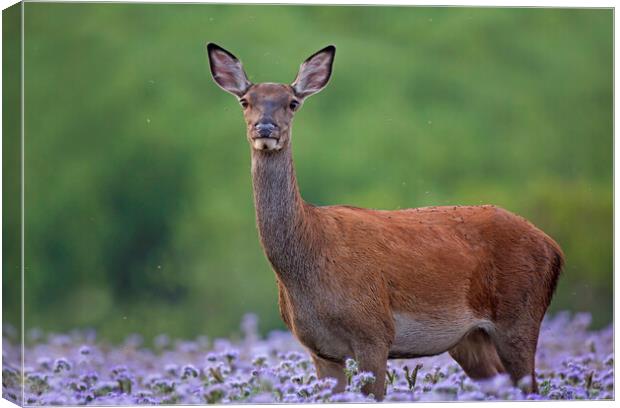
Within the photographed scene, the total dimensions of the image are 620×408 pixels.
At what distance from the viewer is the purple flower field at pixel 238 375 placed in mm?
13625

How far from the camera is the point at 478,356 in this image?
1426 cm

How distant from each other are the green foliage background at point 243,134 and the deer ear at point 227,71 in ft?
2.28

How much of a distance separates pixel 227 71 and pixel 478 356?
10.5 feet

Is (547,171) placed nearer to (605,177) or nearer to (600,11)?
(605,177)

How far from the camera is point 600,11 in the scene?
14438 mm

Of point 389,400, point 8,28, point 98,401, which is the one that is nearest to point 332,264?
point 389,400

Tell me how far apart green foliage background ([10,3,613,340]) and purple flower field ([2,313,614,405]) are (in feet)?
0.84

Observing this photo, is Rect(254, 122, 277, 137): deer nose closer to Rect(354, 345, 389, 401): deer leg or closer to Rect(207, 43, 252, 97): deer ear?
Rect(207, 43, 252, 97): deer ear

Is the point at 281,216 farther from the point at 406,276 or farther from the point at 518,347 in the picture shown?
the point at 518,347

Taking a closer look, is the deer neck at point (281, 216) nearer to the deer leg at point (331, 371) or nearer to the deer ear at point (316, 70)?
the deer ear at point (316, 70)

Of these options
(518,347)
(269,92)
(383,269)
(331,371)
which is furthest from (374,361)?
(269,92)

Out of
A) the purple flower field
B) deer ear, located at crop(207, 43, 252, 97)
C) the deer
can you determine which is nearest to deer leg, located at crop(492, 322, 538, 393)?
the deer

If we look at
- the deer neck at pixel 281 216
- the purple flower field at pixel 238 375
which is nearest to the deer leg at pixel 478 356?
the purple flower field at pixel 238 375

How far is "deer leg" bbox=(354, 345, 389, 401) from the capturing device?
42.8 ft
